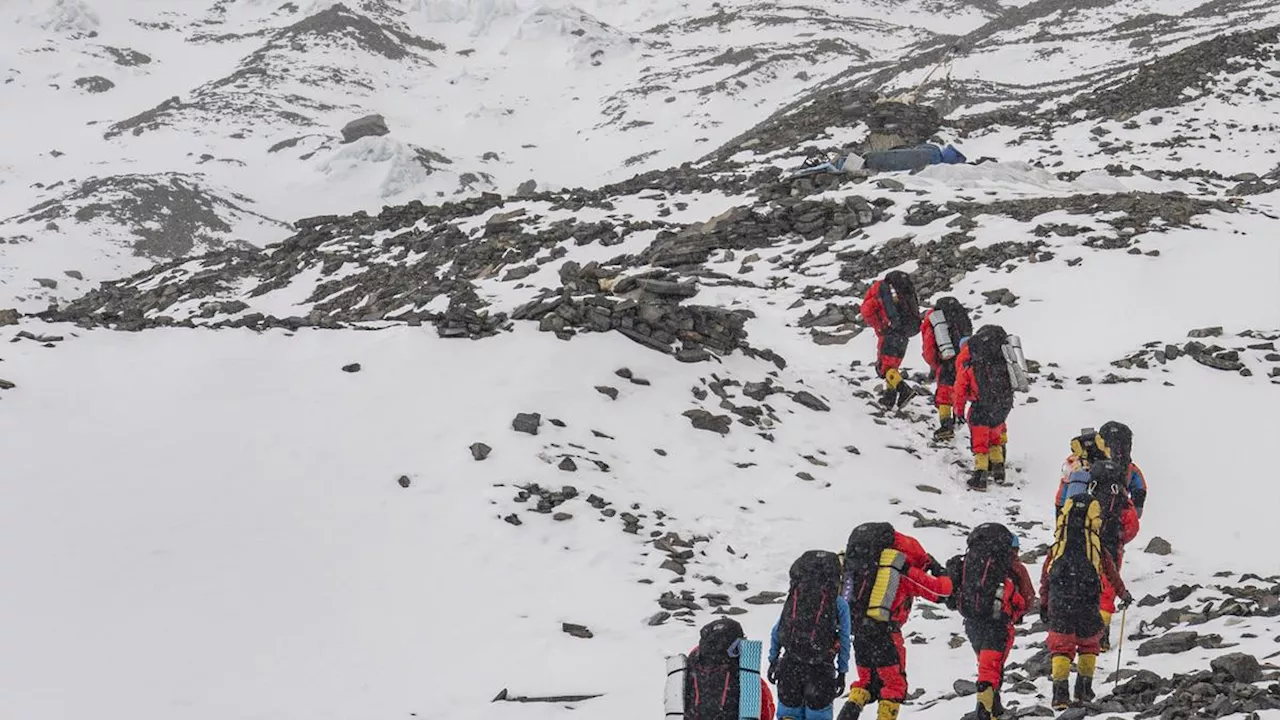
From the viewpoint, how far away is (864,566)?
23.7 feet

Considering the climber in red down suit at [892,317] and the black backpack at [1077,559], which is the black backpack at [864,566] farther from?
the climber in red down suit at [892,317]

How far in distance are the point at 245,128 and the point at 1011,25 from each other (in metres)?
54.9

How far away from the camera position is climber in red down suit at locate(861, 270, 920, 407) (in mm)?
15094

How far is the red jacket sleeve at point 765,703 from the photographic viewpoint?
20.3ft

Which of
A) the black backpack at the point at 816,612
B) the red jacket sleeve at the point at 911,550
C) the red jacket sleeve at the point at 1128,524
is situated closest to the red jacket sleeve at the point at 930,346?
the red jacket sleeve at the point at 1128,524

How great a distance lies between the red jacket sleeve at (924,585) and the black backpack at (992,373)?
6245 millimetres

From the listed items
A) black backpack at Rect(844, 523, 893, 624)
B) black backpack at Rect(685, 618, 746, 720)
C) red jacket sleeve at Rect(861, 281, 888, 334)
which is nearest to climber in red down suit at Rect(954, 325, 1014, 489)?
red jacket sleeve at Rect(861, 281, 888, 334)

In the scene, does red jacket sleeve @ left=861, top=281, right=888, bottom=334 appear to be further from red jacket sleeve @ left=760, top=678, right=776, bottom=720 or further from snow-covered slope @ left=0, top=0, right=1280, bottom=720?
red jacket sleeve @ left=760, top=678, right=776, bottom=720

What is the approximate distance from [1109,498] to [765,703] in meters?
4.20

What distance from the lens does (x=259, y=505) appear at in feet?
35.9

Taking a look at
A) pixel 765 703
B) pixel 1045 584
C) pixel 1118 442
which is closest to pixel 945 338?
pixel 1118 442

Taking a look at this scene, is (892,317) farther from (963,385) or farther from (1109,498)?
(1109,498)

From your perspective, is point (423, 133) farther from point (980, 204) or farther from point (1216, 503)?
point (1216, 503)

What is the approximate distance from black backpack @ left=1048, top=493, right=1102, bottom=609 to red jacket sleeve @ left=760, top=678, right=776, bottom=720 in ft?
8.88
